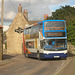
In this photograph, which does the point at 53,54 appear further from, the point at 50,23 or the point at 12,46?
the point at 12,46

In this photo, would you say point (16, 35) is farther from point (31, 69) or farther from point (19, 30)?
point (31, 69)

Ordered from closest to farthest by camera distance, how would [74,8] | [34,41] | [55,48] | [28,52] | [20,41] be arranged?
[55,48], [34,41], [28,52], [20,41], [74,8]

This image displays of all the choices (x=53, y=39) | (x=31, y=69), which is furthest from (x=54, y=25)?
(x=31, y=69)

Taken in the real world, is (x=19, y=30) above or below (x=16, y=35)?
above

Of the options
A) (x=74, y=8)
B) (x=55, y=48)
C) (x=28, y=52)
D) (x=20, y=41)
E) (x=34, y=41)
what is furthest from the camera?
(x=74, y=8)

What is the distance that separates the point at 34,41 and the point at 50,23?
3665mm

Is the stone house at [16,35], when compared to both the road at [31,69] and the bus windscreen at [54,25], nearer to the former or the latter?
the bus windscreen at [54,25]

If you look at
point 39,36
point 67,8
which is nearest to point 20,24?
point 39,36

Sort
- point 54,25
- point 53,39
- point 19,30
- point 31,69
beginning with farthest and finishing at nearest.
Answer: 1. point 19,30
2. point 54,25
3. point 53,39
4. point 31,69

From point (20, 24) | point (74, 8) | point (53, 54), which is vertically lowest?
point (53, 54)

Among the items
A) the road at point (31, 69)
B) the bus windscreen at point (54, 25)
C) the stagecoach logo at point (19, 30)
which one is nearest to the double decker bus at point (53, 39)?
the bus windscreen at point (54, 25)

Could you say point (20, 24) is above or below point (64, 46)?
above

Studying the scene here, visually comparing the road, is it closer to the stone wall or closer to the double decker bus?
the double decker bus

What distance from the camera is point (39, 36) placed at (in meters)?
20.2
